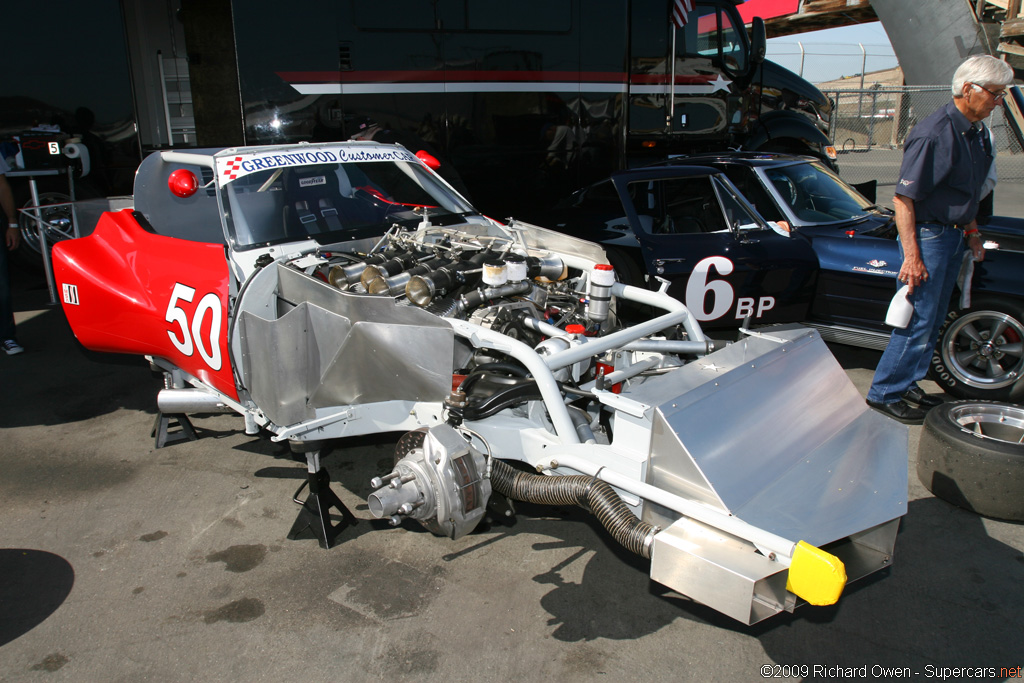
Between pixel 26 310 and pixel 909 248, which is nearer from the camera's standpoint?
pixel 909 248

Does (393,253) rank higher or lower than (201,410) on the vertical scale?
higher

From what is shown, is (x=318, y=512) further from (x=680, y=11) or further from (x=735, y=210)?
(x=680, y=11)

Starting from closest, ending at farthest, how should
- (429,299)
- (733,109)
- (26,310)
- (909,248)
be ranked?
(429,299) → (909,248) → (26,310) → (733,109)

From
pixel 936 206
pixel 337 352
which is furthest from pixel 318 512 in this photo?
pixel 936 206

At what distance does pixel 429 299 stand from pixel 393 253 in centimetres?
67

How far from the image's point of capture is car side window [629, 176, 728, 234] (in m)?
5.32

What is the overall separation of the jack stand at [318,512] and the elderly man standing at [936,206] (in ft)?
11.1

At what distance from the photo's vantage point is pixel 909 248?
164 inches

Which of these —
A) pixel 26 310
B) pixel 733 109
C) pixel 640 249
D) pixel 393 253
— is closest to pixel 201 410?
pixel 393 253

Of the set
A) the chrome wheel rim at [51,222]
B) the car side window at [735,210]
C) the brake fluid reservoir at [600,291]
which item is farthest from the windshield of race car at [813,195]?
the chrome wheel rim at [51,222]

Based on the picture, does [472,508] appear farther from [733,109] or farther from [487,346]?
[733,109]

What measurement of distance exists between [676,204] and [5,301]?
213 inches

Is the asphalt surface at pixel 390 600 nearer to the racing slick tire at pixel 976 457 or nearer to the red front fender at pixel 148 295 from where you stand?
the racing slick tire at pixel 976 457

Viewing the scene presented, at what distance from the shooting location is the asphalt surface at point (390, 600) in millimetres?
2525
